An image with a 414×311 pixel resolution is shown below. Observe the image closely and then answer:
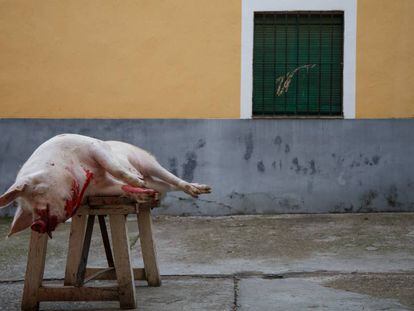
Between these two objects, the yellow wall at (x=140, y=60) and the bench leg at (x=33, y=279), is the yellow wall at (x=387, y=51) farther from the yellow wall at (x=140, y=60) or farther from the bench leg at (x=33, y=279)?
the bench leg at (x=33, y=279)

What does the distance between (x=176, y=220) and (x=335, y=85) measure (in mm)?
2522

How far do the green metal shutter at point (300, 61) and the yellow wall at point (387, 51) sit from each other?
0.29 m

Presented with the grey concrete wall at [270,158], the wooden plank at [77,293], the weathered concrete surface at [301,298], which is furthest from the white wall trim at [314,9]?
the wooden plank at [77,293]

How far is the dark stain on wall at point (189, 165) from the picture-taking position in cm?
807

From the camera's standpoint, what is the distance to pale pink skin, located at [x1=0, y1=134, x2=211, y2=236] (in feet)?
11.9

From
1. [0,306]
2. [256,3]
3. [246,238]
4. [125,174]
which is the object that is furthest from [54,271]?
[256,3]

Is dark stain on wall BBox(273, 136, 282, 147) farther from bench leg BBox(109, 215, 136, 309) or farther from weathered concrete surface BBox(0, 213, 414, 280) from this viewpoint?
bench leg BBox(109, 215, 136, 309)

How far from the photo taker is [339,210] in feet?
26.1

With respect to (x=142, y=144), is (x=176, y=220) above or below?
below

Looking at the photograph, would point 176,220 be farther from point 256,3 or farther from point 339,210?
point 256,3

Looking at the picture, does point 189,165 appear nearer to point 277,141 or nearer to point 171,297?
point 277,141

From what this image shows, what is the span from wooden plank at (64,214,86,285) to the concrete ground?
0.21 metres

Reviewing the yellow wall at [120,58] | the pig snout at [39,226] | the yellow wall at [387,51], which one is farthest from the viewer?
the yellow wall at [120,58]

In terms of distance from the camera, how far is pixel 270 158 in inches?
315
